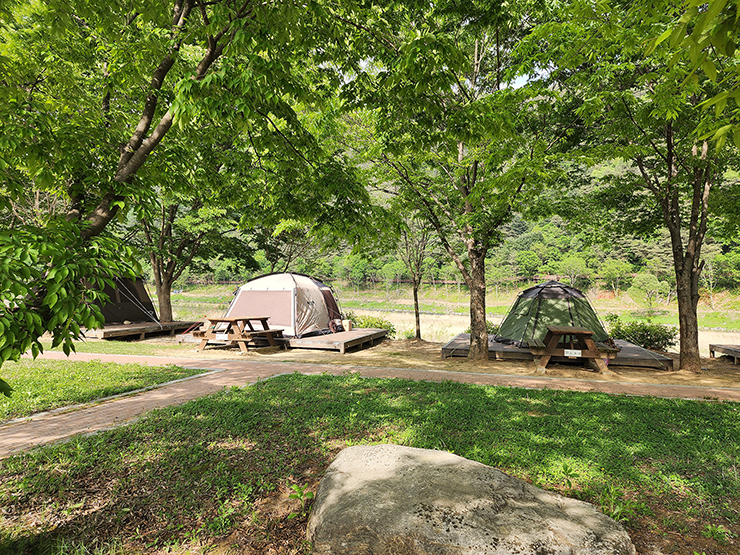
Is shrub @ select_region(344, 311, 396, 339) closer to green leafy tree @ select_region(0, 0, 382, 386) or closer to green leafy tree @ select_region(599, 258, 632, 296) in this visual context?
green leafy tree @ select_region(0, 0, 382, 386)

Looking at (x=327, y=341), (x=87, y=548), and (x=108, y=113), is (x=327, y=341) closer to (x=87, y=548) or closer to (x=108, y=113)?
(x=108, y=113)

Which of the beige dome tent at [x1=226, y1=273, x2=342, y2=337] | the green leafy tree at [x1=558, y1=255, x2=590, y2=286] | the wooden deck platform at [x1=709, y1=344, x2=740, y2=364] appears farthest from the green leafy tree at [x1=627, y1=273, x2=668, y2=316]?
the beige dome tent at [x1=226, y1=273, x2=342, y2=337]

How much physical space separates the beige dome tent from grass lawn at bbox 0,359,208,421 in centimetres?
482

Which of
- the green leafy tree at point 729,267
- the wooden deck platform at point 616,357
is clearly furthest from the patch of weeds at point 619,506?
the green leafy tree at point 729,267

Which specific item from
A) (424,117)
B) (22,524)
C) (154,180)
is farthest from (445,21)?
(22,524)


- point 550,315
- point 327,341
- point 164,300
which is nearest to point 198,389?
point 327,341

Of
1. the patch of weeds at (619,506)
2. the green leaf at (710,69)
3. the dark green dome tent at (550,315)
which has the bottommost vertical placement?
the patch of weeds at (619,506)

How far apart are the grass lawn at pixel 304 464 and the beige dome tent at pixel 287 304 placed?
690 centimetres

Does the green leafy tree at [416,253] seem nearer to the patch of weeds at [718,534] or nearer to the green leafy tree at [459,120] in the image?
the green leafy tree at [459,120]

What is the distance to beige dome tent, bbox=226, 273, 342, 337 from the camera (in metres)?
12.4

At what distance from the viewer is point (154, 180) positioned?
3811 millimetres

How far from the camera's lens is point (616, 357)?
8.95 m

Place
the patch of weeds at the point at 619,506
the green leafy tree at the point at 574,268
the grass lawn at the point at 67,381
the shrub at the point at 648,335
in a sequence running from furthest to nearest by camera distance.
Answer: the green leafy tree at the point at 574,268
the shrub at the point at 648,335
the grass lawn at the point at 67,381
the patch of weeds at the point at 619,506

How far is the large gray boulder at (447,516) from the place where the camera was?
2119 mm
